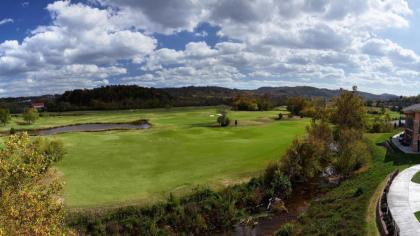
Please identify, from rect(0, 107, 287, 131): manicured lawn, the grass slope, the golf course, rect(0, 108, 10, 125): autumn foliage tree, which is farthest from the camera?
rect(0, 107, 287, 131): manicured lawn

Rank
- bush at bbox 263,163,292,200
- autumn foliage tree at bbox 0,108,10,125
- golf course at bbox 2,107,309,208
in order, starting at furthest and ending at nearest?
autumn foliage tree at bbox 0,108,10,125
bush at bbox 263,163,292,200
golf course at bbox 2,107,309,208

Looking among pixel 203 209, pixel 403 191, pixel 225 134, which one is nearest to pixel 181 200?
pixel 203 209

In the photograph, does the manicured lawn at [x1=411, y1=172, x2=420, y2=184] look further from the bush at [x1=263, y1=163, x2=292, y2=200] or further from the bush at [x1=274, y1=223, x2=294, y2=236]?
the bush at [x1=274, y1=223, x2=294, y2=236]

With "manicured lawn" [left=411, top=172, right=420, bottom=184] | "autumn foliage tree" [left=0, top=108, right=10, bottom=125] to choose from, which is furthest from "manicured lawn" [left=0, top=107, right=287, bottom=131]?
"manicured lawn" [left=411, top=172, right=420, bottom=184]

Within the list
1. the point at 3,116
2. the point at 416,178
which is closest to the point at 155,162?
the point at 416,178

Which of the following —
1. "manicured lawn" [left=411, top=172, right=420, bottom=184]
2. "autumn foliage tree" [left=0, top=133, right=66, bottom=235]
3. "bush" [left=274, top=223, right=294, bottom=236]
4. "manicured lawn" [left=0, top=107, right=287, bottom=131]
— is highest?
"autumn foliage tree" [left=0, top=133, right=66, bottom=235]

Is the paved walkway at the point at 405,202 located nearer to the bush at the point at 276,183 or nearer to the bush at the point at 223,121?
the bush at the point at 276,183

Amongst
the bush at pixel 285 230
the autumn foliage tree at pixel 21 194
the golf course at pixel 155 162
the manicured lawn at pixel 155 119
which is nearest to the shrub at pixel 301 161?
the golf course at pixel 155 162
